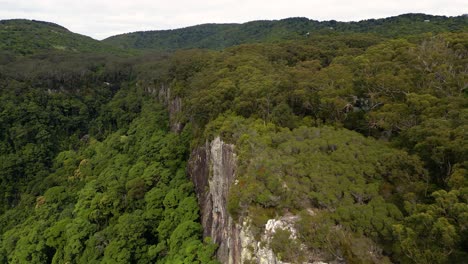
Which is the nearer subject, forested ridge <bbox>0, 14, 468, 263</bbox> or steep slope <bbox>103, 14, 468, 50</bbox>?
forested ridge <bbox>0, 14, 468, 263</bbox>

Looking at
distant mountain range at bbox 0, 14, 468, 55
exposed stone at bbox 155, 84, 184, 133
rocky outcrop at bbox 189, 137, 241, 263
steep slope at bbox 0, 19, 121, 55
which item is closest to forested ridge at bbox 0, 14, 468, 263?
exposed stone at bbox 155, 84, 184, 133

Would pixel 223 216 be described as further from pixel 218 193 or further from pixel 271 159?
pixel 271 159

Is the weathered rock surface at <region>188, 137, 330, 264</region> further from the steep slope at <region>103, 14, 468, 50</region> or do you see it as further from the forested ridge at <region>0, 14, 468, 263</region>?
the steep slope at <region>103, 14, 468, 50</region>

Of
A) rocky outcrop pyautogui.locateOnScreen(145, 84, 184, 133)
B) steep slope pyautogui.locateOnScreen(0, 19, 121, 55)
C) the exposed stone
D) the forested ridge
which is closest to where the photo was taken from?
the forested ridge

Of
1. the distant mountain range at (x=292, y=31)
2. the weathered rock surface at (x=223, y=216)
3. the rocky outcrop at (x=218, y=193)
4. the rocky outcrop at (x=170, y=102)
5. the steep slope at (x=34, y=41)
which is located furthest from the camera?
the steep slope at (x=34, y=41)

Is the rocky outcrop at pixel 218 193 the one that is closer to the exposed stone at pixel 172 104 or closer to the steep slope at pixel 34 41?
the exposed stone at pixel 172 104

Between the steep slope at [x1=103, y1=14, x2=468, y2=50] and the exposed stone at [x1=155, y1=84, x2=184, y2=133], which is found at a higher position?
the steep slope at [x1=103, y1=14, x2=468, y2=50]

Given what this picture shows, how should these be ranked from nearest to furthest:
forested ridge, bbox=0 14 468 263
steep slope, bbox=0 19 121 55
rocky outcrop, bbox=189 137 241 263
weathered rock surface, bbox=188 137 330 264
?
forested ridge, bbox=0 14 468 263
weathered rock surface, bbox=188 137 330 264
rocky outcrop, bbox=189 137 241 263
steep slope, bbox=0 19 121 55

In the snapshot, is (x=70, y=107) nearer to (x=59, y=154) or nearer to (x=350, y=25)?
(x=59, y=154)

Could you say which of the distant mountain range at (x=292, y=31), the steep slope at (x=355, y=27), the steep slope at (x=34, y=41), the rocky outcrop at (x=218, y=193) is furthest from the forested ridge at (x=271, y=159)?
the steep slope at (x=34, y=41)
